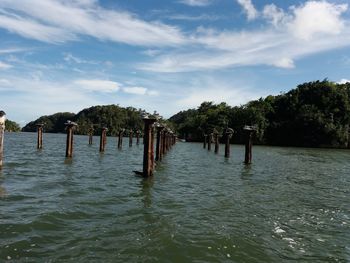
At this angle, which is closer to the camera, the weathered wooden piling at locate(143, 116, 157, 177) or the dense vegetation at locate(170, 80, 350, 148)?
the weathered wooden piling at locate(143, 116, 157, 177)

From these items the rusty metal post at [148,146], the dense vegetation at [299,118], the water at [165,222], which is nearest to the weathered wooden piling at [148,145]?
the rusty metal post at [148,146]

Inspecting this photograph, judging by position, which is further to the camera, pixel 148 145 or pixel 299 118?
pixel 299 118

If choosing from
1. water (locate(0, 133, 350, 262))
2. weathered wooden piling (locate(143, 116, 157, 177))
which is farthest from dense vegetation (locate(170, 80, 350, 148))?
water (locate(0, 133, 350, 262))

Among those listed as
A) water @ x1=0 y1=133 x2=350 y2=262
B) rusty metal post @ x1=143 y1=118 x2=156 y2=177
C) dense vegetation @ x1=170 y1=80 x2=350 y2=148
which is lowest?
water @ x1=0 y1=133 x2=350 y2=262

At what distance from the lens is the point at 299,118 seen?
10175 cm

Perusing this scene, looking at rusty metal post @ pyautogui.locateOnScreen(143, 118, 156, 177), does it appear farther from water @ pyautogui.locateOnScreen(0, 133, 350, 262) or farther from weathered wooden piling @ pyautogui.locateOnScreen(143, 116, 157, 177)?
water @ pyautogui.locateOnScreen(0, 133, 350, 262)

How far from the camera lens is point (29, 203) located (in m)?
11.4

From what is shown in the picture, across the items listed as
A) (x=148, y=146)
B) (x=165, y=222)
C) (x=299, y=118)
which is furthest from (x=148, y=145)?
(x=299, y=118)

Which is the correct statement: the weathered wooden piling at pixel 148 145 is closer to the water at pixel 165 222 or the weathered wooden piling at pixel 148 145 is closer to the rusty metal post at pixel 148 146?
the rusty metal post at pixel 148 146

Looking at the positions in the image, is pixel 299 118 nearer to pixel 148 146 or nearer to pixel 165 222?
pixel 148 146

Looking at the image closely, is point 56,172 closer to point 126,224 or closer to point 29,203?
point 29,203

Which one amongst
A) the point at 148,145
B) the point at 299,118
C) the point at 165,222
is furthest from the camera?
the point at 299,118

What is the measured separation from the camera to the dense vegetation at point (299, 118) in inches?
3841

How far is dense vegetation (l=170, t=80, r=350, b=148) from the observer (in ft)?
320
